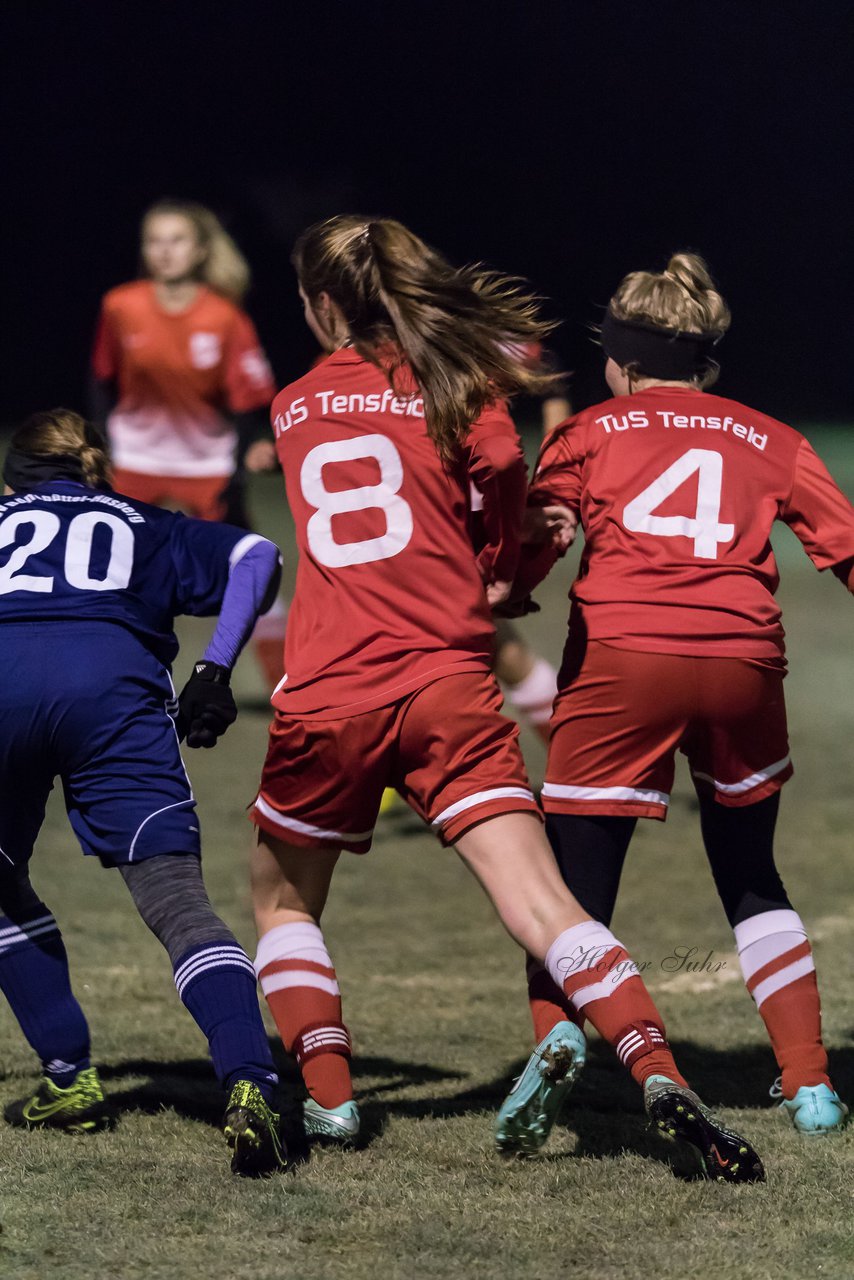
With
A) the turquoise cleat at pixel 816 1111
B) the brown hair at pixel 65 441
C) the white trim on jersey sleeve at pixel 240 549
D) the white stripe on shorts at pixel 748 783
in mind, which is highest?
the brown hair at pixel 65 441

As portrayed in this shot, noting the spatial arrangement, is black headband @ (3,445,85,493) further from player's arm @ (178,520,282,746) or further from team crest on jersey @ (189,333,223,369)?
team crest on jersey @ (189,333,223,369)

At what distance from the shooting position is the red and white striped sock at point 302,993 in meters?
3.11

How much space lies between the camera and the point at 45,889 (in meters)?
5.31

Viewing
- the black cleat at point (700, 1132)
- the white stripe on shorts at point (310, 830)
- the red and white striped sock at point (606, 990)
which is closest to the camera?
the black cleat at point (700, 1132)

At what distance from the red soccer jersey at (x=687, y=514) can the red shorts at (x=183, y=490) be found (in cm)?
471

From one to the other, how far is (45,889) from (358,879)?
1.08 metres

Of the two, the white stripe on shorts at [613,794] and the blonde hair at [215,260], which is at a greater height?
the blonde hair at [215,260]

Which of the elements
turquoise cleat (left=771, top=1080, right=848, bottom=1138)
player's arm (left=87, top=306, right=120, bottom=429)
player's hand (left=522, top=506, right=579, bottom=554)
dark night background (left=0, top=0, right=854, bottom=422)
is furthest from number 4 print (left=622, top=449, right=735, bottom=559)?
dark night background (left=0, top=0, right=854, bottom=422)

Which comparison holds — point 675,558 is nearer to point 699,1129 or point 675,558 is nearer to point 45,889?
point 699,1129

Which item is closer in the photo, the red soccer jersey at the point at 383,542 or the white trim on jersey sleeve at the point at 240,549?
the red soccer jersey at the point at 383,542

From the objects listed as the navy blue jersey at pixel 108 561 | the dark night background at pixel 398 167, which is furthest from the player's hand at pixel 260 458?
the dark night background at pixel 398 167

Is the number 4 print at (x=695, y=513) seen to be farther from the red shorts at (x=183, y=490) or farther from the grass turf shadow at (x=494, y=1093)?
the red shorts at (x=183, y=490)

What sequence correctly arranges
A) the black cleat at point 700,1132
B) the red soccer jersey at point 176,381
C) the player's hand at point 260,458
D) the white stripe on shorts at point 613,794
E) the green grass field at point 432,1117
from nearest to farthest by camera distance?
the green grass field at point 432,1117 < the black cleat at point 700,1132 < the white stripe on shorts at point 613,794 < the player's hand at point 260,458 < the red soccer jersey at point 176,381

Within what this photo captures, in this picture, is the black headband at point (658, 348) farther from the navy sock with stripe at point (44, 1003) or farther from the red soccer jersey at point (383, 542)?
the navy sock with stripe at point (44, 1003)
